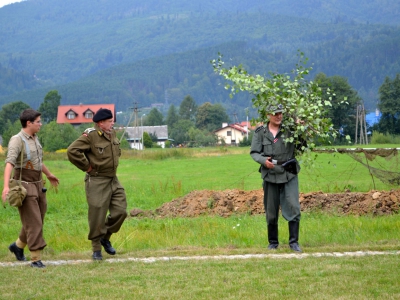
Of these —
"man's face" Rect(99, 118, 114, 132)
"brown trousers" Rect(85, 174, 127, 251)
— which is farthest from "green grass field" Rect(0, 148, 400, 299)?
"man's face" Rect(99, 118, 114, 132)

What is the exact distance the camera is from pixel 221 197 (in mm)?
17953

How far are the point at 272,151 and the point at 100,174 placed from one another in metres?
2.45

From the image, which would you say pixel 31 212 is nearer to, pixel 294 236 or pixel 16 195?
pixel 16 195

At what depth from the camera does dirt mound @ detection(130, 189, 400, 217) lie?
15.5 metres

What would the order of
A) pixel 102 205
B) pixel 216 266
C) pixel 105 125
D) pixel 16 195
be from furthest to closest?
pixel 105 125, pixel 102 205, pixel 16 195, pixel 216 266

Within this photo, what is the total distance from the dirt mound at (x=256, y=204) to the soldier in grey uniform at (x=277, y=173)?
17.2ft

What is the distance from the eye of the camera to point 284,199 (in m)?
10.4

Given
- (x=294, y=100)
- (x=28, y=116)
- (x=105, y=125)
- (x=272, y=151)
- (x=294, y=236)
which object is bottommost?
(x=294, y=236)

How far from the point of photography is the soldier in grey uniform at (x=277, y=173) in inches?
407

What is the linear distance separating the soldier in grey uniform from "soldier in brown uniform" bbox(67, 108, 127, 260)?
202 cm

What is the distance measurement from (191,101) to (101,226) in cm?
18629

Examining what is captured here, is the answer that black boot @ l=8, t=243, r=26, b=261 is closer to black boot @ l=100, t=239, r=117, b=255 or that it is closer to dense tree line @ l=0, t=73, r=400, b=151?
black boot @ l=100, t=239, r=117, b=255

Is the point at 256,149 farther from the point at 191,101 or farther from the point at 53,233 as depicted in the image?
the point at 191,101

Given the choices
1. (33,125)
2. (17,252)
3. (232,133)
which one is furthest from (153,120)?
(33,125)
